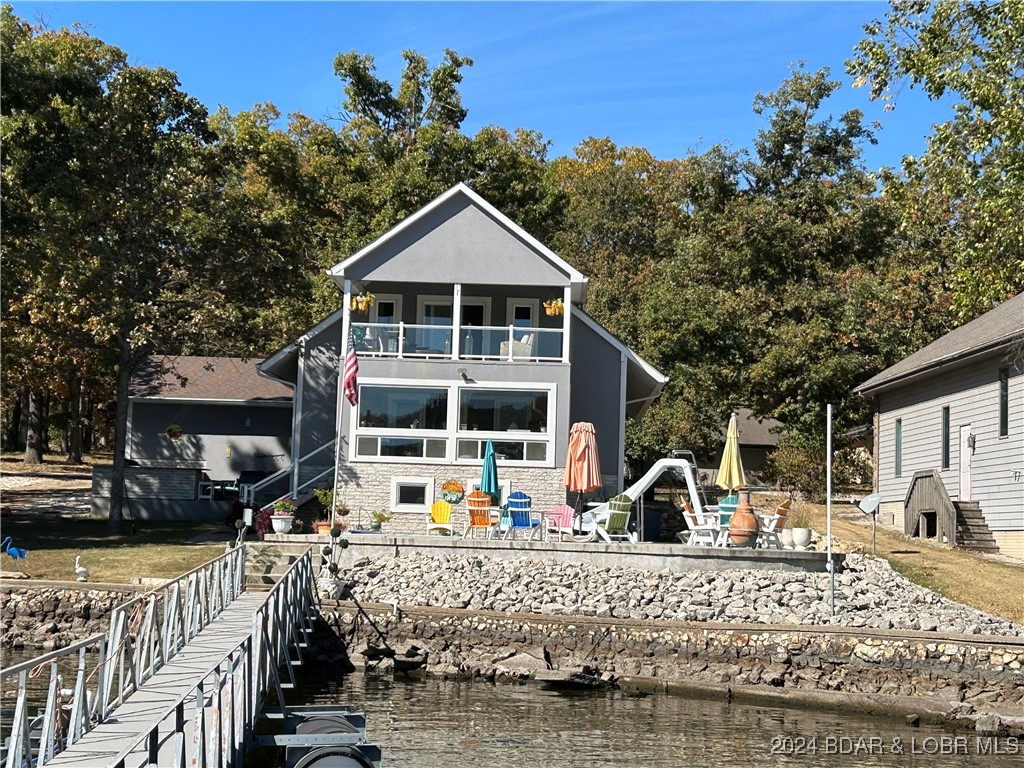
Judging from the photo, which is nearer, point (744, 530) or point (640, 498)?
point (744, 530)

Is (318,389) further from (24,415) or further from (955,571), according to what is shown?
(24,415)

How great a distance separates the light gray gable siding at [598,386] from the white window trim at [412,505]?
4.52 meters

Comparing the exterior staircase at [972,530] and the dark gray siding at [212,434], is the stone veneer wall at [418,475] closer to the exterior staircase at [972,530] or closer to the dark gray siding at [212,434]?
the dark gray siding at [212,434]

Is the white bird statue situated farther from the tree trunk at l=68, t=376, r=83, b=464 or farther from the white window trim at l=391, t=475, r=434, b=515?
the tree trunk at l=68, t=376, r=83, b=464

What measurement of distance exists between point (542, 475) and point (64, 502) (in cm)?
1456

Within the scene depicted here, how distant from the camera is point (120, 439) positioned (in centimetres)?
2666

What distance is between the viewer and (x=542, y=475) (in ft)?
83.6

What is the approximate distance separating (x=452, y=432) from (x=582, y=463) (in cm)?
339

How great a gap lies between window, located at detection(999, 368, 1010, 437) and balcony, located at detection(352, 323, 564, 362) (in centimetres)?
941

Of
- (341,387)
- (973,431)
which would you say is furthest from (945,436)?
(341,387)

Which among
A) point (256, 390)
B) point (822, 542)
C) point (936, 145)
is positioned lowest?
point (822, 542)

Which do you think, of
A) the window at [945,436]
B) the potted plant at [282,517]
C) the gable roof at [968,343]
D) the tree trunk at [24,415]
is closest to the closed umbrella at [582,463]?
the potted plant at [282,517]

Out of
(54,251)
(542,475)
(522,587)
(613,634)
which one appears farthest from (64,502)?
(613,634)

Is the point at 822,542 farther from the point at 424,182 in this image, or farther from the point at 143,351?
the point at 424,182
